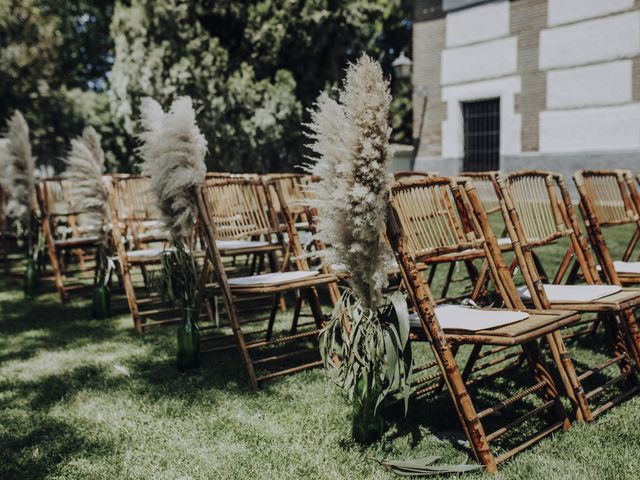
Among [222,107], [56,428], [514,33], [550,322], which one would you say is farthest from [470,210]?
[514,33]

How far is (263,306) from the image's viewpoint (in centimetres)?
597

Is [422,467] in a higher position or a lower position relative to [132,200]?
lower

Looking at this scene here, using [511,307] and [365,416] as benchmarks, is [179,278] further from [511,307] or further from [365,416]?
[511,307]

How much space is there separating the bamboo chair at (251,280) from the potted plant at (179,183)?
0.13 meters

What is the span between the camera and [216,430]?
→ 3174 mm

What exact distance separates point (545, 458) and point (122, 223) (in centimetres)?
497

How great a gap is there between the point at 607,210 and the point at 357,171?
279 centimetres

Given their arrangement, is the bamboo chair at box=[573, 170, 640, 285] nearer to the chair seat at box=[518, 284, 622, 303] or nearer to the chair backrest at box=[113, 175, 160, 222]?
the chair seat at box=[518, 284, 622, 303]

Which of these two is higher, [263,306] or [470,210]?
[470,210]

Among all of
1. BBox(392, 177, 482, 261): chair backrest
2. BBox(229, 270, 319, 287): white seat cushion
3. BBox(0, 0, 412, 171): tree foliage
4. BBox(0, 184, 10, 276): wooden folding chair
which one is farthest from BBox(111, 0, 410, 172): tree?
BBox(392, 177, 482, 261): chair backrest

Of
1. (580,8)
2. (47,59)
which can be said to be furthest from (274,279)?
(47,59)

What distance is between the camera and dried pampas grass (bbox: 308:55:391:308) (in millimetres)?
2543

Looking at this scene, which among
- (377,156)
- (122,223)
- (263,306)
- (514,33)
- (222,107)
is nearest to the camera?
(377,156)

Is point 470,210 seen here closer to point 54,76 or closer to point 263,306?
point 263,306
